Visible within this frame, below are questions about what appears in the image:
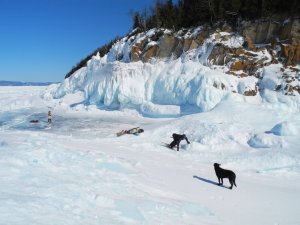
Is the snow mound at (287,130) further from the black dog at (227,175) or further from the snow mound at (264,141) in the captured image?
the black dog at (227,175)

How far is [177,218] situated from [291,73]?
20.8 metres

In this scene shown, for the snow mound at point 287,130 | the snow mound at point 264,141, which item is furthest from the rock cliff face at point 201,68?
the snow mound at point 264,141

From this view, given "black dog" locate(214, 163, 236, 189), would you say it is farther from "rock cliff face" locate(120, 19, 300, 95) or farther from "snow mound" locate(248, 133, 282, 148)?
"rock cliff face" locate(120, 19, 300, 95)

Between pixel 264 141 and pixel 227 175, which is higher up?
pixel 264 141

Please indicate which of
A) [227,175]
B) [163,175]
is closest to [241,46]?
[227,175]

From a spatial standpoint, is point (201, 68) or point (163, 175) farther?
point (201, 68)

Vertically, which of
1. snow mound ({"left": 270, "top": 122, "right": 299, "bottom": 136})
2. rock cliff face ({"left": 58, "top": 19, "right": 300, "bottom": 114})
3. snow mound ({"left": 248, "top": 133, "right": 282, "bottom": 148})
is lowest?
snow mound ({"left": 248, "top": 133, "right": 282, "bottom": 148})

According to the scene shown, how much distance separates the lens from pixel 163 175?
10.8 meters

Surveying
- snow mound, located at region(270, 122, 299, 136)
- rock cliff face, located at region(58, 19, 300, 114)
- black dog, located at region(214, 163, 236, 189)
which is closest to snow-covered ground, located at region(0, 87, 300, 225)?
snow mound, located at region(270, 122, 299, 136)

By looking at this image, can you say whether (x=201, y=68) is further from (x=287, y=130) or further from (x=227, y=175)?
(x=227, y=175)

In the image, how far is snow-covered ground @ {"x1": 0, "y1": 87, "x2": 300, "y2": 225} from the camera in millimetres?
6539

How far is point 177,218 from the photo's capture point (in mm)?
6996

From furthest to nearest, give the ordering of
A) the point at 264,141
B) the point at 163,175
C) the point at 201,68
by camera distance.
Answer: the point at 201,68 < the point at 264,141 < the point at 163,175

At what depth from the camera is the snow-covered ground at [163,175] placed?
6539 mm
